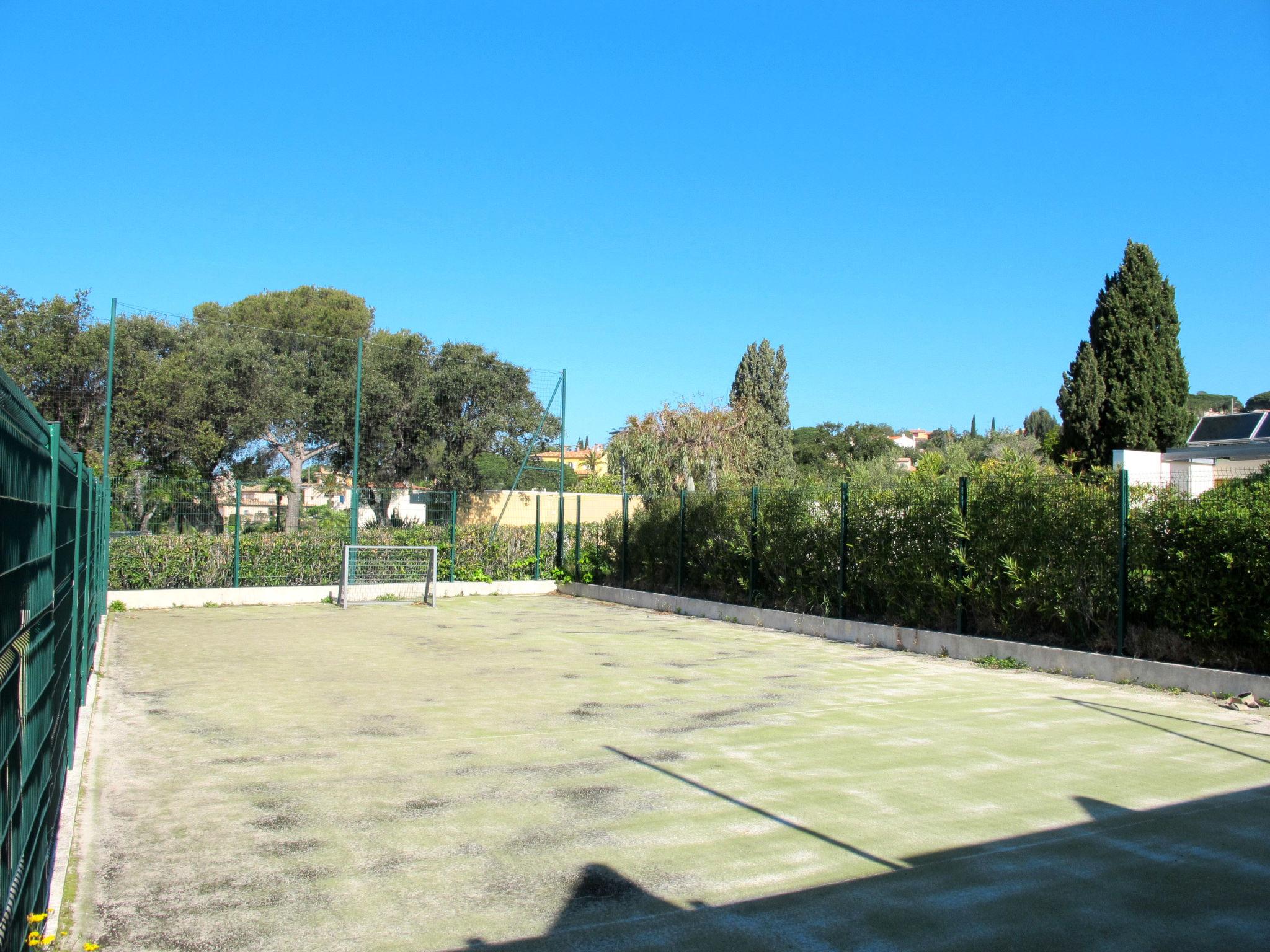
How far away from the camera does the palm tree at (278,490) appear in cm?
1981

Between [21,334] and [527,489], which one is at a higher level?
[21,334]

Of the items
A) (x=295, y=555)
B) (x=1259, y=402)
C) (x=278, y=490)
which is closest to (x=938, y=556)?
(x=295, y=555)

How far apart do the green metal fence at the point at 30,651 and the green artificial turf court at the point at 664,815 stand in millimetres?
631

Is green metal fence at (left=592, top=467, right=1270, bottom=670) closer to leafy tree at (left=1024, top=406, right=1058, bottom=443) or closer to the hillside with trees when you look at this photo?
the hillside with trees

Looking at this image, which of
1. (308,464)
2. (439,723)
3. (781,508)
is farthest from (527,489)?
(439,723)

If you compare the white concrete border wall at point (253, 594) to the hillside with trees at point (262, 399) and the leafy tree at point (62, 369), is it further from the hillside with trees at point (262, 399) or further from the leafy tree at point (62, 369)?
the leafy tree at point (62, 369)

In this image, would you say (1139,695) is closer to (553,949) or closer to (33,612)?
(553,949)

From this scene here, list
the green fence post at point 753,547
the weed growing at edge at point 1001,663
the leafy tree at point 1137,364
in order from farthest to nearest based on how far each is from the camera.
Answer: the leafy tree at point 1137,364 → the green fence post at point 753,547 → the weed growing at edge at point 1001,663

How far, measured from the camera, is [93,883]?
4.33 meters

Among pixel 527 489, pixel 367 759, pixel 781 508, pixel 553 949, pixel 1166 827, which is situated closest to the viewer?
pixel 553 949

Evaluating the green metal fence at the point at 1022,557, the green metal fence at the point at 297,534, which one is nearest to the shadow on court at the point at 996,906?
the green metal fence at the point at 1022,557

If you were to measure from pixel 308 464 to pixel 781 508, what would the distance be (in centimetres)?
1378

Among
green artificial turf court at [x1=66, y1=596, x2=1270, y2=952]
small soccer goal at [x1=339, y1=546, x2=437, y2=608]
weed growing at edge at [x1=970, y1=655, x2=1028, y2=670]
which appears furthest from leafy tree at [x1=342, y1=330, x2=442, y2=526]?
weed growing at edge at [x1=970, y1=655, x2=1028, y2=670]

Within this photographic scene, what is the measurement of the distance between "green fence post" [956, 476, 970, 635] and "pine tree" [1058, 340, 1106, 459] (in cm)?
1750
